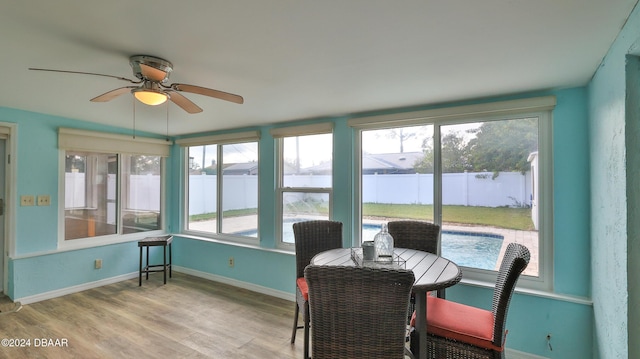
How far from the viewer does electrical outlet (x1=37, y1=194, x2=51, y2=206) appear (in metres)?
3.55

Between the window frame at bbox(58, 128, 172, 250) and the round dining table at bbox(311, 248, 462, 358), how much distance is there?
353 cm

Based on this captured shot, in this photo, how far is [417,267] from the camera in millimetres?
2090

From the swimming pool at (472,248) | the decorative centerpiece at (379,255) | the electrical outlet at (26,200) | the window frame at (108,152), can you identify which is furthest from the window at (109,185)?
the swimming pool at (472,248)

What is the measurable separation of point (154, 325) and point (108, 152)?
2555 millimetres

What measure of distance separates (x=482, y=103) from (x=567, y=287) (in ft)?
5.51

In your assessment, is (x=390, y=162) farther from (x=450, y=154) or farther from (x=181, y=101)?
(x=181, y=101)

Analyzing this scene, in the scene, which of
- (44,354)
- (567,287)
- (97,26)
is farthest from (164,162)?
(567,287)

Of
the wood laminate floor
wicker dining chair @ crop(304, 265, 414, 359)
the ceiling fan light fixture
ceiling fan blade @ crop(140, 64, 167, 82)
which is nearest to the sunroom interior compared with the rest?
ceiling fan blade @ crop(140, 64, 167, 82)

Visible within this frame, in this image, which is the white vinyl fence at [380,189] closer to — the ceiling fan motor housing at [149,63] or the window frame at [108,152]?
the window frame at [108,152]

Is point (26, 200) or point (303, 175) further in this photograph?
point (303, 175)

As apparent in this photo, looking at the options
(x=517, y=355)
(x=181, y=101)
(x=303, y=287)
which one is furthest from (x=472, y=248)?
(x=181, y=101)

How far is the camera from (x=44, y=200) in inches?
141

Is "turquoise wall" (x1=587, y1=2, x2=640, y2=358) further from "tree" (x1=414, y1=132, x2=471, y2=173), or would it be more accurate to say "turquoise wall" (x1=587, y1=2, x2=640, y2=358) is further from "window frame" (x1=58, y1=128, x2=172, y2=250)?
"window frame" (x1=58, y1=128, x2=172, y2=250)

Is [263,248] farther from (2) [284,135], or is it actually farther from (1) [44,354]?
(1) [44,354]
